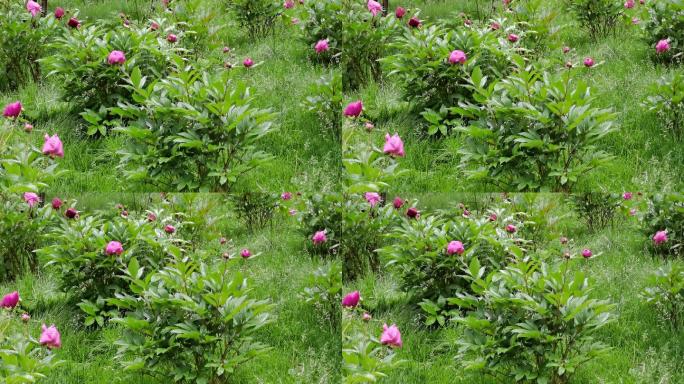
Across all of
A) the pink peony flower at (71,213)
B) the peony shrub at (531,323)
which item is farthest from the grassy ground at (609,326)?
the pink peony flower at (71,213)

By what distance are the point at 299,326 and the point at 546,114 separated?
2039 mm

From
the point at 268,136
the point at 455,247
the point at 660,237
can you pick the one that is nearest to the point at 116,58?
the point at 268,136

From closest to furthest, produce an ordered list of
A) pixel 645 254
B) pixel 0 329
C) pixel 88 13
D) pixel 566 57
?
1. pixel 0 329
2. pixel 645 254
3. pixel 566 57
4. pixel 88 13

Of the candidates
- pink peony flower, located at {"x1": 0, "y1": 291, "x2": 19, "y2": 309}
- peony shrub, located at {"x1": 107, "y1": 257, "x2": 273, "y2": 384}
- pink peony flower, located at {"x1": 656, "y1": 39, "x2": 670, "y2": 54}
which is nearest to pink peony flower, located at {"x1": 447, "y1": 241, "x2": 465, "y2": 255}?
peony shrub, located at {"x1": 107, "y1": 257, "x2": 273, "y2": 384}

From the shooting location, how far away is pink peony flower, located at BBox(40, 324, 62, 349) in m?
5.22

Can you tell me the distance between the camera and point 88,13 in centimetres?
691

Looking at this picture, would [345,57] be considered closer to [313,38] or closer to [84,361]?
[313,38]

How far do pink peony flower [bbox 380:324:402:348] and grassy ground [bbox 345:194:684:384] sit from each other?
24 cm

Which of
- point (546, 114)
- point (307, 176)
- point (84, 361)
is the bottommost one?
point (84, 361)

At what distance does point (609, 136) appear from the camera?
583cm

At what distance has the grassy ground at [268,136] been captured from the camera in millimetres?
5730

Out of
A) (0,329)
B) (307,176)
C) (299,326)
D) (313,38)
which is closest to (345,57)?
(313,38)

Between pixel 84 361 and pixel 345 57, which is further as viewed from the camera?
pixel 345 57

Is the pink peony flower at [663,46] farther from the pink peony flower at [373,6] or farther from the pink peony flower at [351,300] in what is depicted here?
the pink peony flower at [351,300]
